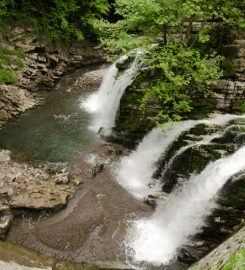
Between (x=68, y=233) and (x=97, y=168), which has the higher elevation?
(x=97, y=168)

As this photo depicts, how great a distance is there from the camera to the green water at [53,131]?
15430 mm

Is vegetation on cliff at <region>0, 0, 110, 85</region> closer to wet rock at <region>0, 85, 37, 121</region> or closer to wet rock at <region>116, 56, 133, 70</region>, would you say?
wet rock at <region>0, 85, 37, 121</region>

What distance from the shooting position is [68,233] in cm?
1152

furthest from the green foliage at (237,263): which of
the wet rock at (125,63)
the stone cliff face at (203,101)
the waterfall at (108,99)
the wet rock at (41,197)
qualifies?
the wet rock at (125,63)

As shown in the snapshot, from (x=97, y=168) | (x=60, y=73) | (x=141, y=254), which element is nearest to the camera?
(x=141, y=254)

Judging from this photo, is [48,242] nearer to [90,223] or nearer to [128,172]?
[90,223]

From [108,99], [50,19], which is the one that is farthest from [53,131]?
[50,19]

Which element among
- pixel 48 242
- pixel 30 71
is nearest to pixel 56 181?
pixel 48 242

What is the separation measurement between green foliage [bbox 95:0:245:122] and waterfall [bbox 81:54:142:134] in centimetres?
191

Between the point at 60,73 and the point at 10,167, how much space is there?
9601 mm

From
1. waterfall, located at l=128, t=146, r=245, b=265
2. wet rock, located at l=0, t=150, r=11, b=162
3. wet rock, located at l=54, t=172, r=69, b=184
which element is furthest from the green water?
waterfall, located at l=128, t=146, r=245, b=265

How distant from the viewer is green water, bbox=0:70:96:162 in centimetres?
1543

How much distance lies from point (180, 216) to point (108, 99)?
889 centimetres

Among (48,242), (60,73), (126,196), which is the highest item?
(60,73)
